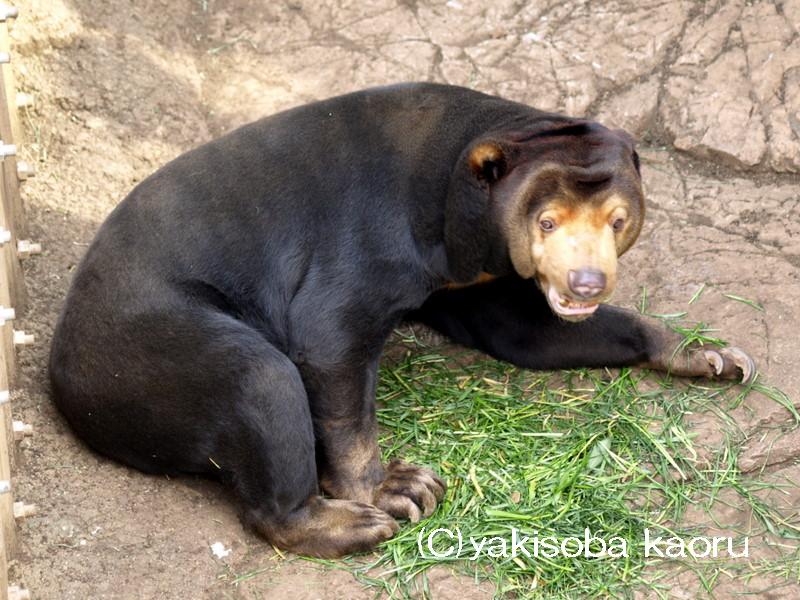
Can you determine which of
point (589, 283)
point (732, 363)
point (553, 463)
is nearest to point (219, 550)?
point (553, 463)

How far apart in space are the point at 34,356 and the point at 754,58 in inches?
191

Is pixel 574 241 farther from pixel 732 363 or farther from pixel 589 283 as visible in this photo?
pixel 732 363

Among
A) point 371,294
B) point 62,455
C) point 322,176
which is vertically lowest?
point 62,455

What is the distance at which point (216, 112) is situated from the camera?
763 centimetres

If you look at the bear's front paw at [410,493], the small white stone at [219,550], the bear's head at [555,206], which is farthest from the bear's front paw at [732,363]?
the small white stone at [219,550]

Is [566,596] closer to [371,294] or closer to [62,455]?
[371,294]

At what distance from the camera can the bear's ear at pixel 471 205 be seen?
5.04 m

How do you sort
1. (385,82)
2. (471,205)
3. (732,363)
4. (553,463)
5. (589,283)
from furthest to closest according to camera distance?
(385,82) → (732,363) → (553,463) → (471,205) → (589,283)

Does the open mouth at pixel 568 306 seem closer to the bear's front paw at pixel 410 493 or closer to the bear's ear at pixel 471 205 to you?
the bear's ear at pixel 471 205

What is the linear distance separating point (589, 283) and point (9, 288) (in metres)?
2.64

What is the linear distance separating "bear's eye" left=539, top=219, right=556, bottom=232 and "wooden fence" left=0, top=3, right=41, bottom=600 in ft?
7.11

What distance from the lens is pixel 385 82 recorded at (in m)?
7.68

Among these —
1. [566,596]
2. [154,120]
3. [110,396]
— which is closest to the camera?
[566,596]

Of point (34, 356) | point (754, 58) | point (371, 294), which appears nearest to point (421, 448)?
point (371, 294)
